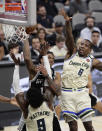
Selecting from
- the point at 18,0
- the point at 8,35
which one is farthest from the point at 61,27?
the point at 18,0

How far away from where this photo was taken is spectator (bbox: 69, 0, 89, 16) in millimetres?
13617

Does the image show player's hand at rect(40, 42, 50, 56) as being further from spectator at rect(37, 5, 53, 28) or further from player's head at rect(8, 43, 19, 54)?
spectator at rect(37, 5, 53, 28)

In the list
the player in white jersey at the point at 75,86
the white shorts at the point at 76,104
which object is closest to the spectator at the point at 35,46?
the player in white jersey at the point at 75,86

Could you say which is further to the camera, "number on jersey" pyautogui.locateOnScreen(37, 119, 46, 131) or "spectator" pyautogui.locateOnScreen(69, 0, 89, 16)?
"spectator" pyautogui.locateOnScreen(69, 0, 89, 16)

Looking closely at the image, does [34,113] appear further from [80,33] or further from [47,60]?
[80,33]

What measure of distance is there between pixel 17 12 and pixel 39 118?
1.58 meters

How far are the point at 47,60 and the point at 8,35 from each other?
114cm

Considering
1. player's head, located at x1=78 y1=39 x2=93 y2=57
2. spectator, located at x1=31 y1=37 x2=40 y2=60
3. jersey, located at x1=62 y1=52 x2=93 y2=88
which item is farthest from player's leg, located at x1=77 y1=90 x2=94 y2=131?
spectator, located at x1=31 y1=37 x2=40 y2=60

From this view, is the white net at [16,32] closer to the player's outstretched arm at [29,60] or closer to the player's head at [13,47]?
the player's outstretched arm at [29,60]

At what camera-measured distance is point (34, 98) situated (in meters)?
5.51

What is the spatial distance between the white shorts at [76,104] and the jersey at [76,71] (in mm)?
125

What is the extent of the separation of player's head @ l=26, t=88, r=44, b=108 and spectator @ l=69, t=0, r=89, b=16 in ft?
27.0

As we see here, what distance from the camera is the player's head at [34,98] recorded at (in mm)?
5516

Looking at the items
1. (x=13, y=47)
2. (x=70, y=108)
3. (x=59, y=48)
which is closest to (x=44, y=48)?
(x=70, y=108)
